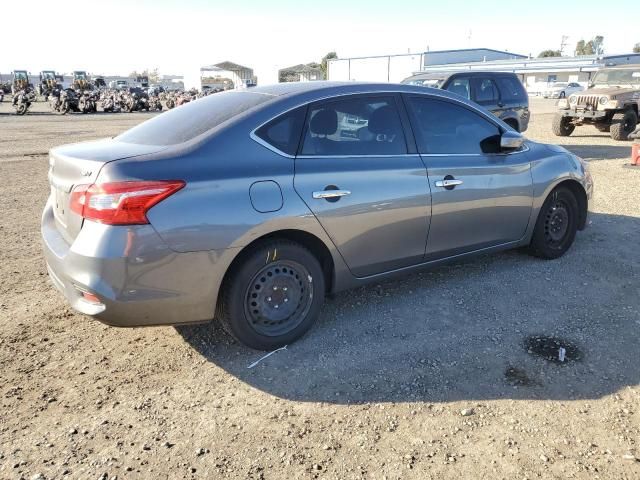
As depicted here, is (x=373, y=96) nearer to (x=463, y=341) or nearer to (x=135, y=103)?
(x=463, y=341)

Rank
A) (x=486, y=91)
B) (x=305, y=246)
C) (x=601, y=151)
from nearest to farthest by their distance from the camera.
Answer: (x=305, y=246)
(x=486, y=91)
(x=601, y=151)

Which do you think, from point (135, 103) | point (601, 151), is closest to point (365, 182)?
point (601, 151)

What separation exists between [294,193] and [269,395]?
1.23 meters

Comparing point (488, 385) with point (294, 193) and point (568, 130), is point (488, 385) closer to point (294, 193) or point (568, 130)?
point (294, 193)

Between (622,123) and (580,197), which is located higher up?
(622,123)

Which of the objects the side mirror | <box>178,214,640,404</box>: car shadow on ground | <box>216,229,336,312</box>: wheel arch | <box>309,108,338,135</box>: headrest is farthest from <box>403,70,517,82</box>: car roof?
<box>216,229,336,312</box>: wheel arch

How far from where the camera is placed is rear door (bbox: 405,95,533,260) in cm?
397

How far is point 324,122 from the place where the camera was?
351 centimetres

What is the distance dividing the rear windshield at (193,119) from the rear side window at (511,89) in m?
8.65

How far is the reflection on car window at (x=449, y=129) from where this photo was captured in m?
3.98

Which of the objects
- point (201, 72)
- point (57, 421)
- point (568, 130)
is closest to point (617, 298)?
point (57, 421)

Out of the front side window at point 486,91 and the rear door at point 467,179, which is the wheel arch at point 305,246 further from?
the front side window at point 486,91

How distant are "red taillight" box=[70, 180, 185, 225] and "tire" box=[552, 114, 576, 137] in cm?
1556

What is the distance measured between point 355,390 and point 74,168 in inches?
83.2
